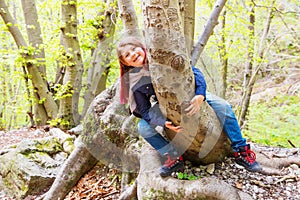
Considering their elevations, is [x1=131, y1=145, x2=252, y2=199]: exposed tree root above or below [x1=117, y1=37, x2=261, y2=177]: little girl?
below

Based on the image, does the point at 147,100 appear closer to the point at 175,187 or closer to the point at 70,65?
the point at 175,187

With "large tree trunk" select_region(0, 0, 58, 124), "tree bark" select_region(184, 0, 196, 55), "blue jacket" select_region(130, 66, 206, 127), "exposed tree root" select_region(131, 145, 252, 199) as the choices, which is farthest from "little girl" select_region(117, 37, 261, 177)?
"large tree trunk" select_region(0, 0, 58, 124)

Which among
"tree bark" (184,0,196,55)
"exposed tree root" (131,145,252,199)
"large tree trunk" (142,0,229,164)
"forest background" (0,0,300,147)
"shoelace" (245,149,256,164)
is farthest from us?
"forest background" (0,0,300,147)

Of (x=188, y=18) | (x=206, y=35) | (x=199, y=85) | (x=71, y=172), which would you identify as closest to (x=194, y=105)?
(x=199, y=85)

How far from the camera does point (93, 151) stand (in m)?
3.83

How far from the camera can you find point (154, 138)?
8.27 feet

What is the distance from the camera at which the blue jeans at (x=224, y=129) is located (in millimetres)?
2471

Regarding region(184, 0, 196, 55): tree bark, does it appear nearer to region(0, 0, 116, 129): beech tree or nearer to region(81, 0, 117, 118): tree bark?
region(0, 0, 116, 129): beech tree

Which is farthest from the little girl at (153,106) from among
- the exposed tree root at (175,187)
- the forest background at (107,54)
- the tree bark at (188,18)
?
the forest background at (107,54)

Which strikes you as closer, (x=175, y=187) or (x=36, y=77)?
(x=175, y=187)

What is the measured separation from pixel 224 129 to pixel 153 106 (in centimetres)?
70

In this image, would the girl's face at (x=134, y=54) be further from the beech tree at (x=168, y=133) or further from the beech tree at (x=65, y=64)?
the beech tree at (x=65, y=64)

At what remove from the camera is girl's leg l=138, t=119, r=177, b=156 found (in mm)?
2488

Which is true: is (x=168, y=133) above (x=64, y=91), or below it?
above
